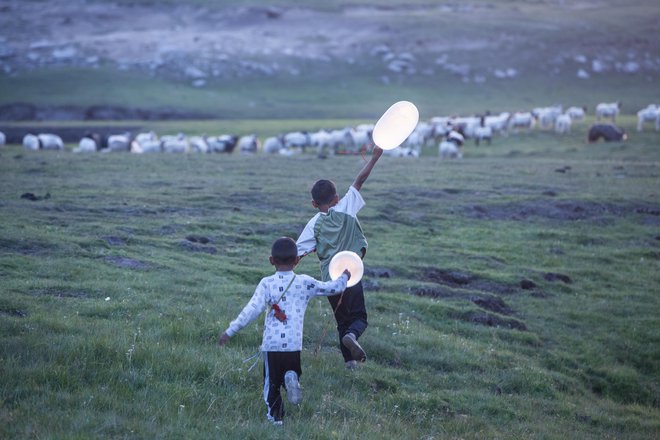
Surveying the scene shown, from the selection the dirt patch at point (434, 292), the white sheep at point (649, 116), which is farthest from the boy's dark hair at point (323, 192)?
the white sheep at point (649, 116)

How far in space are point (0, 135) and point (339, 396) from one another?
39722 mm

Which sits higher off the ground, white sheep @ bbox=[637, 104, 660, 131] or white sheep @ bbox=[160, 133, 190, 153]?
white sheep @ bbox=[637, 104, 660, 131]

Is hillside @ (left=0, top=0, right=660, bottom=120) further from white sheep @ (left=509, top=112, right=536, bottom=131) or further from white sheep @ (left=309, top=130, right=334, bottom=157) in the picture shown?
white sheep @ (left=309, top=130, right=334, bottom=157)

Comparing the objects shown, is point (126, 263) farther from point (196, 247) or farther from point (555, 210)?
point (555, 210)

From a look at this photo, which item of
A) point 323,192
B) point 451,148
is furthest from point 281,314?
point 451,148

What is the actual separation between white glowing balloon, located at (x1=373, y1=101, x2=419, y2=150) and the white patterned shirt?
6.84 feet

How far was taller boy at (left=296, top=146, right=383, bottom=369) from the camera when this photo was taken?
9.73 m

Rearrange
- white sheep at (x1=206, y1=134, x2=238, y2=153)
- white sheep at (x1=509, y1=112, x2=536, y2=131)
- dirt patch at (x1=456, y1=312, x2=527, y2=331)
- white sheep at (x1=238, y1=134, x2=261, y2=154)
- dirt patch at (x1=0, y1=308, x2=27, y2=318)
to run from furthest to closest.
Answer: white sheep at (x1=509, y1=112, x2=536, y2=131), white sheep at (x1=206, y1=134, x2=238, y2=153), white sheep at (x1=238, y1=134, x2=261, y2=154), dirt patch at (x1=456, y1=312, x2=527, y2=331), dirt patch at (x1=0, y1=308, x2=27, y2=318)

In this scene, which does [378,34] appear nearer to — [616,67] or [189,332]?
[616,67]

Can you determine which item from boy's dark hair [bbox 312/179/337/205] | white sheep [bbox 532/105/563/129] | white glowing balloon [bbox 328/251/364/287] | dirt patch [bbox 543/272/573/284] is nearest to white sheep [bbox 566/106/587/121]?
white sheep [bbox 532/105/563/129]

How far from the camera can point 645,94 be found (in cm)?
7412

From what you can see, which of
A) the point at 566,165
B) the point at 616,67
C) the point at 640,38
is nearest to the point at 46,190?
the point at 566,165

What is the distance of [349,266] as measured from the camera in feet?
27.3

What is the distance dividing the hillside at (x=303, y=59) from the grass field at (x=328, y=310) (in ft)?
136
